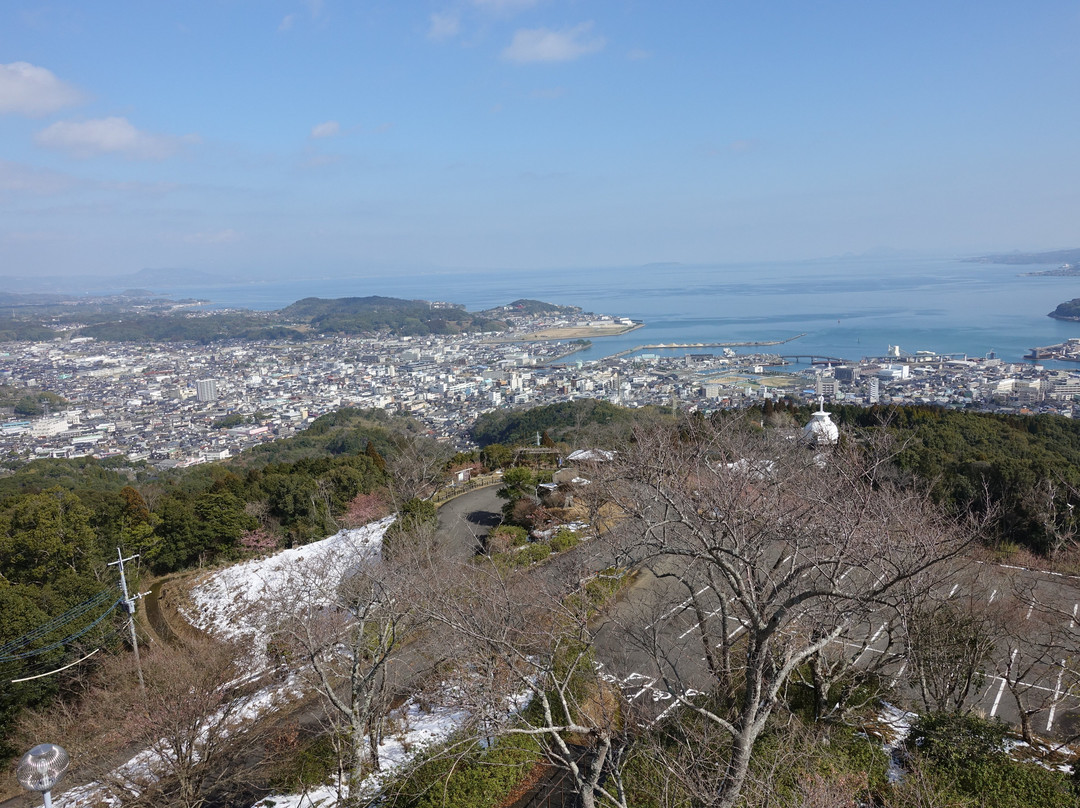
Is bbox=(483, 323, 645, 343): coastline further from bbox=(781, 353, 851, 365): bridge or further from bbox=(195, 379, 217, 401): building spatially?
bbox=(195, 379, 217, 401): building

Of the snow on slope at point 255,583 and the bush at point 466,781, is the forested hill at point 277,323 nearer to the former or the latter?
the snow on slope at point 255,583

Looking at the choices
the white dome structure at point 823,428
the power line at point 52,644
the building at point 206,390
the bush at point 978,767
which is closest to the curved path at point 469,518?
the power line at point 52,644

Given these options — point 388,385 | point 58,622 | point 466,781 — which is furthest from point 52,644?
point 388,385

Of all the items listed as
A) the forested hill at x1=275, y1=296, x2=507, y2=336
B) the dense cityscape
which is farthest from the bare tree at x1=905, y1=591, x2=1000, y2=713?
the forested hill at x1=275, y1=296, x2=507, y2=336

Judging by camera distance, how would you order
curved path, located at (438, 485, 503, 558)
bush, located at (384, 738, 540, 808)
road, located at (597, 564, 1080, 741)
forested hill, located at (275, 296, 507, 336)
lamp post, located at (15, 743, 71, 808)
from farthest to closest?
forested hill, located at (275, 296, 507, 336), curved path, located at (438, 485, 503, 558), road, located at (597, 564, 1080, 741), bush, located at (384, 738, 540, 808), lamp post, located at (15, 743, 71, 808)

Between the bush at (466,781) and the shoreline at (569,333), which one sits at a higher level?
the shoreline at (569,333)

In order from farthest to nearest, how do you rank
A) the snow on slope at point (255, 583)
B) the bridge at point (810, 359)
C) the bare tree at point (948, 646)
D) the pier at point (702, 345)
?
the pier at point (702, 345) → the bridge at point (810, 359) → the snow on slope at point (255, 583) → the bare tree at point (948, 646)

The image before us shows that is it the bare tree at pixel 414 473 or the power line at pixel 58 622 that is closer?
the power line at pixel 58 622

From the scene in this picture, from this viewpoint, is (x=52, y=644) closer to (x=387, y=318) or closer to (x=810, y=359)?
(x=810, y=359)

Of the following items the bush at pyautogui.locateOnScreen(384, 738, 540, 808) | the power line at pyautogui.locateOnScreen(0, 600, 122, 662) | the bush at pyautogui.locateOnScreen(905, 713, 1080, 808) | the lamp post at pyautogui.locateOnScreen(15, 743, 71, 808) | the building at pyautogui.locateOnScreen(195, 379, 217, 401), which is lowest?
the building at pyautogui.locateOnScreen(195, 379, 217, 401)

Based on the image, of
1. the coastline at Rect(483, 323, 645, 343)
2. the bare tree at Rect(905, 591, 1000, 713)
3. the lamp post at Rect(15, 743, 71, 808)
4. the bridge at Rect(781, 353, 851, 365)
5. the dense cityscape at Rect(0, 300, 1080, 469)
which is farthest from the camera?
the coastline at Rect(483, 323, 645, 343)
